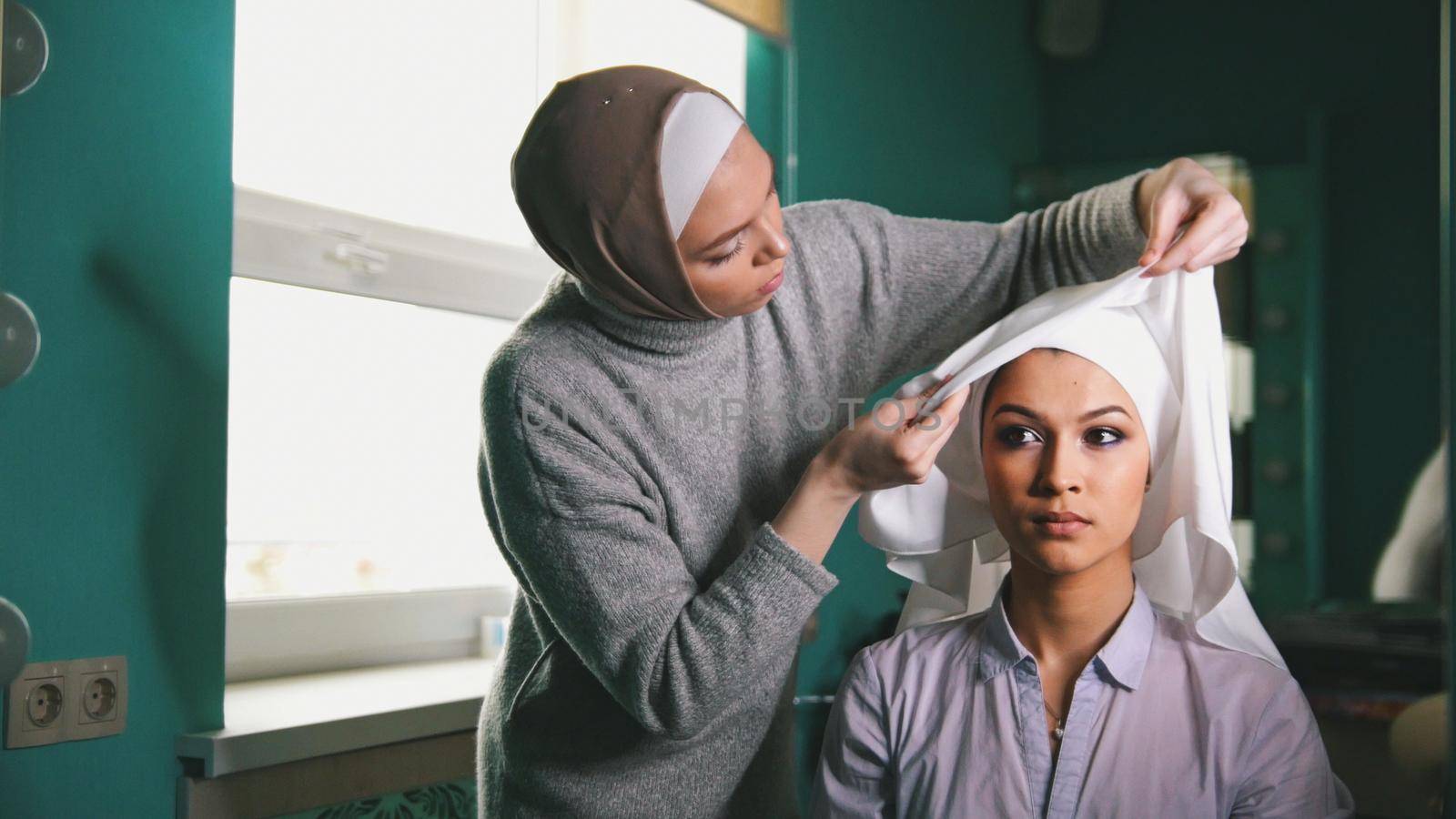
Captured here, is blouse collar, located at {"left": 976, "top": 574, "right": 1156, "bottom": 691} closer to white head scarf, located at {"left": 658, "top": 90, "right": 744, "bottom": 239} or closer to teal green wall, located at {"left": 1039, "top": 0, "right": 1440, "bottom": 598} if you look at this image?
white head scarf, located at {"left": 658, "top": 90, "right": 744, "bottom": 239}

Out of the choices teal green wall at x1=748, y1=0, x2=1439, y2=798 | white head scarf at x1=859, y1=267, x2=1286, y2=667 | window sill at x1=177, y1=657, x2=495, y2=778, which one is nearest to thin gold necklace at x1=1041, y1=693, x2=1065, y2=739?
white head scarf at x1=859, y1=267, x2=1286, y2=667

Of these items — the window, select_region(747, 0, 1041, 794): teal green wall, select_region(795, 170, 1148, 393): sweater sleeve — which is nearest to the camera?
select_region(795, 170, 1148, 393): sweater sleeve

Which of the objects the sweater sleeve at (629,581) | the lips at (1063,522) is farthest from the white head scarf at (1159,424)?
the sweater sleeve at (629,581)

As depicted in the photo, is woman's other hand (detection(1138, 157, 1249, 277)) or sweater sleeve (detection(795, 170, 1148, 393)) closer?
woman's other hand (detection(1138, 157, 1249, 277))

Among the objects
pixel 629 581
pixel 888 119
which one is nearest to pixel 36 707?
pixel 629 581

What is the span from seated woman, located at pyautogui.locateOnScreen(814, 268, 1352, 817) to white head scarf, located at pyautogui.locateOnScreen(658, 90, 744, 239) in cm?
31

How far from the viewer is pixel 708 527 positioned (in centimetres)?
127

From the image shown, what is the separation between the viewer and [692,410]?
1.26 meters

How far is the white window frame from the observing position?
1878 mm

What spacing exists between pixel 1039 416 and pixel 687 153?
0.44m

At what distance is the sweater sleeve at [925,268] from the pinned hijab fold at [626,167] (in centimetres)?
28

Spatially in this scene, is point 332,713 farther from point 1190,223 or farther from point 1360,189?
point 1360,189

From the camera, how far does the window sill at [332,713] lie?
1544 millimetres

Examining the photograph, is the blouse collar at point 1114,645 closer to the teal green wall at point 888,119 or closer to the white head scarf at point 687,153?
the white head scarf at point 687,153
